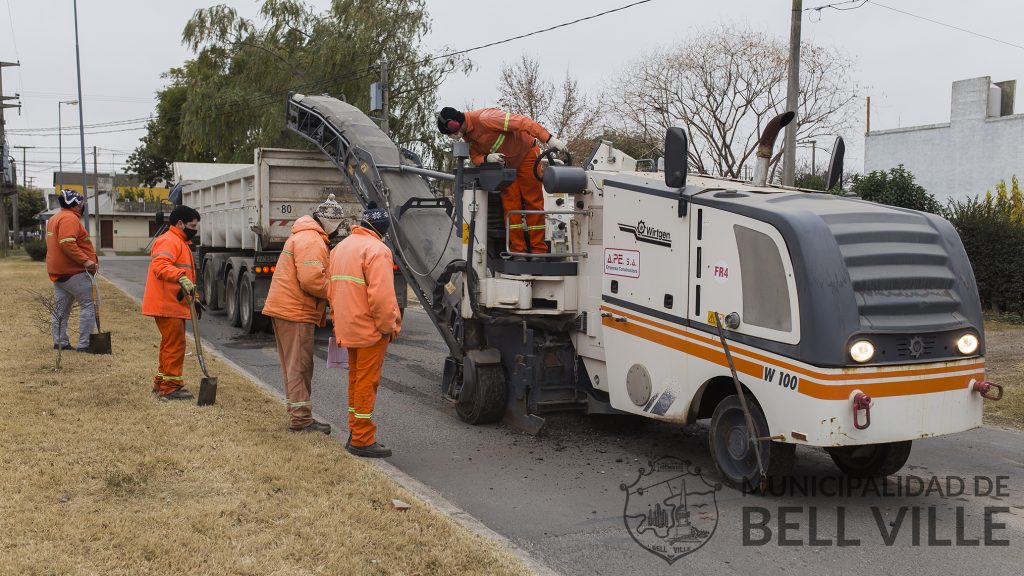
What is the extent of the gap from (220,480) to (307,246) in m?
2.10

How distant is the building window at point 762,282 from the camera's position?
521cm

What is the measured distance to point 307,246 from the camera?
6859 mm

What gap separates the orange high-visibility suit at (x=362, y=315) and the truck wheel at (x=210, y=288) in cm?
1013

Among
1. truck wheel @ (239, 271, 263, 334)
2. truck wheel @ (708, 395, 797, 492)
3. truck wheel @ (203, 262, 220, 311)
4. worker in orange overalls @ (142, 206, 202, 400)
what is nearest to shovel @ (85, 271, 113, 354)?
worker in orange overalls @ (142, 206, 202, 400)

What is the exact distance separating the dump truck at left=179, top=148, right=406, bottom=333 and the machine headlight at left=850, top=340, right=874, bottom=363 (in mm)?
8452

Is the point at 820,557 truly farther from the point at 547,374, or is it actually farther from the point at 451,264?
the point at 451,264

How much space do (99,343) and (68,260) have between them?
0.99 m

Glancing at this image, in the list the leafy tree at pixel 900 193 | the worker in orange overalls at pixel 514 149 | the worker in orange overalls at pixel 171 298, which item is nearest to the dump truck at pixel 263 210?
the worker in orange overalls at pixel 171 298

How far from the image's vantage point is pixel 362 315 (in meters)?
6.29

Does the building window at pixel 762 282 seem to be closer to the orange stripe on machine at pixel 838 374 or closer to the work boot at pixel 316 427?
the orange stripe on machine at pixel 838 374

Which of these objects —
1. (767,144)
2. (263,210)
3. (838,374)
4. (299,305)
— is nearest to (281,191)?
(263,210)

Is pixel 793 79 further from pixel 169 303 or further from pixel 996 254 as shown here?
pixel 169 303

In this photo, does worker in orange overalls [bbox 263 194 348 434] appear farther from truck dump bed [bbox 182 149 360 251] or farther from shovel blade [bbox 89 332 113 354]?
truck dump bed [bbox 182 149 360 251]

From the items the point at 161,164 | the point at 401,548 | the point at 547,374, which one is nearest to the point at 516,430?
the point at 547,374
